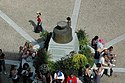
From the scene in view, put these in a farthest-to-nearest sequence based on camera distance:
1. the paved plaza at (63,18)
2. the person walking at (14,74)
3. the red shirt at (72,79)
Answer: the paved plaza at (63,18), the person walking at (14,74), the red shirt at (72,79)

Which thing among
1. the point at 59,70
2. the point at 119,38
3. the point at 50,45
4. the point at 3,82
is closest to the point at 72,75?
the point at 59,70

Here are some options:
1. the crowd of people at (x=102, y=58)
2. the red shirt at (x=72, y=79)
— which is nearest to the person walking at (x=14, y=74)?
the red shirt at (x=72, y=79)

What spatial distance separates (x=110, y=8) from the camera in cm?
1933

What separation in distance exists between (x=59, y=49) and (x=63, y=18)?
438cm

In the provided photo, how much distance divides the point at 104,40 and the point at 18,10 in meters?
5.39

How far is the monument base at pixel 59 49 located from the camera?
1463 centimetres

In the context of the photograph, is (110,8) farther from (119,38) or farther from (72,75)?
(72,75)

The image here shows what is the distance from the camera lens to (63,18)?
18.7 m

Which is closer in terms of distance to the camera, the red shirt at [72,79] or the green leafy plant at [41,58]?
the red shirt at [72,79]

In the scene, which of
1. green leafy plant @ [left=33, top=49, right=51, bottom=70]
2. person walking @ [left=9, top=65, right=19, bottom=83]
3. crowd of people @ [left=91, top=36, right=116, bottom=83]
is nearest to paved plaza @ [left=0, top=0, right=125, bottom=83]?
crowd of people @ [left=91, top=36, right=116, bottom=83]

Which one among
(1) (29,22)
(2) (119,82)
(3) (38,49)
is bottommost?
(2) (119,82)

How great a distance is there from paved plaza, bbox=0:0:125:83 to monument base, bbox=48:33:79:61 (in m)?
2.36

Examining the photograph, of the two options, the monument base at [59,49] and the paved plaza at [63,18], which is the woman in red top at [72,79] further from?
the paved plaza at [63,18]

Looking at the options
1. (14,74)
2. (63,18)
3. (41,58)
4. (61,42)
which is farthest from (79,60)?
(63,18)
